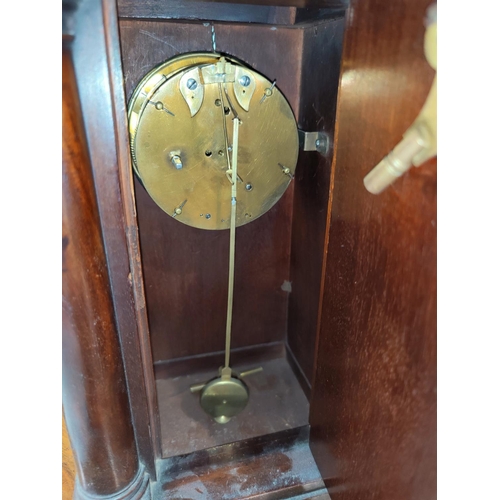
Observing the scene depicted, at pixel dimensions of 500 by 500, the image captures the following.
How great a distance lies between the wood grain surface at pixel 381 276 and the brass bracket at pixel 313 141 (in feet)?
0.66

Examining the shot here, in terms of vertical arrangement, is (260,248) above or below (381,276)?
below

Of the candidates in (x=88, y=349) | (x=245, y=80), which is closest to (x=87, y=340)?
(x=88, y=349)

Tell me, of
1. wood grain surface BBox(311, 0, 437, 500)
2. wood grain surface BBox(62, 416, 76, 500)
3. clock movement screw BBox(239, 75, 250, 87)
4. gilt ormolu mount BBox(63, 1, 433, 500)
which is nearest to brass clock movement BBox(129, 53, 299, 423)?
clock movement screw BBox(239, 75, 250, 87)

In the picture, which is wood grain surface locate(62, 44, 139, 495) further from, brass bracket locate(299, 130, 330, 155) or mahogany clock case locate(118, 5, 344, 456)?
brass bracket locate(299, 130, 330, 155)

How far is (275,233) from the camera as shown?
135cm

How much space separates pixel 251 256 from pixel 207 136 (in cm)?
48

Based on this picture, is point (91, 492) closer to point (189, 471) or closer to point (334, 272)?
point (189, 471)

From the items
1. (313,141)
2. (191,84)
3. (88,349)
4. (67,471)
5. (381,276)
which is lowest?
(67,471)

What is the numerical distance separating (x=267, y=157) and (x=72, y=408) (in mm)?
715

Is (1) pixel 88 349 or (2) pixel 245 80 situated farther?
(2) pixel 245 80

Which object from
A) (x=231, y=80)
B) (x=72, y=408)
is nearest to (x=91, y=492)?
(x=72, y=408)

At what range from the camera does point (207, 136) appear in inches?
39.4

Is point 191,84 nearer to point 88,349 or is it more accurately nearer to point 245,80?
point 245,80

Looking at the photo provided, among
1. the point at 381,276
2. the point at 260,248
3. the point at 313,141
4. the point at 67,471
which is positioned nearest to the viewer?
the point at 381,276
